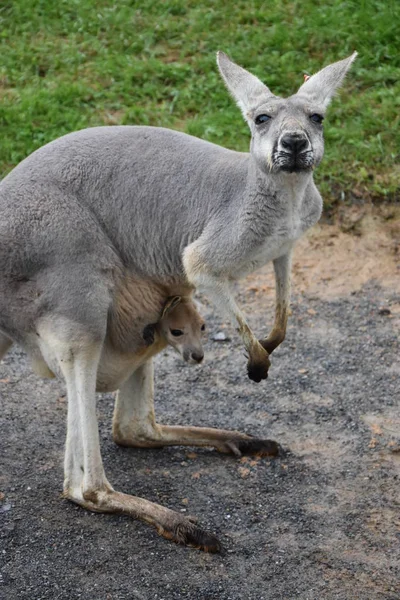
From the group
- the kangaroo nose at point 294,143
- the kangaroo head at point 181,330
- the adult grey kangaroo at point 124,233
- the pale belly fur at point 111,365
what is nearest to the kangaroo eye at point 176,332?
the kangaroo head at point 181,330

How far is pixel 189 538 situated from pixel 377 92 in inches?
173

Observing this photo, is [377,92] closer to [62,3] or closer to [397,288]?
[397,288]

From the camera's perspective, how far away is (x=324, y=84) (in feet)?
15.0

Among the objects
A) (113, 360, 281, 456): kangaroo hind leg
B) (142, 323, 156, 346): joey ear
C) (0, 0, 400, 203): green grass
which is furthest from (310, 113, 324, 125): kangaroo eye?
(0, 0, 400, 203): green grass

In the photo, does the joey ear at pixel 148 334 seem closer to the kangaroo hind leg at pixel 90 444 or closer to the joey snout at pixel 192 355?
the joey snout at pixel 192 355

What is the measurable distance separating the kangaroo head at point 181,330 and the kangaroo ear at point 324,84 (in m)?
1.20

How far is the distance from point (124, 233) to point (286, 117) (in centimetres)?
97

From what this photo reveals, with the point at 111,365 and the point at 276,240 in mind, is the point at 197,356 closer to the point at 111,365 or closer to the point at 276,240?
the point at 111,365

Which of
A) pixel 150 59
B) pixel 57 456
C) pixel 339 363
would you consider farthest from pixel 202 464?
pixel 150 59

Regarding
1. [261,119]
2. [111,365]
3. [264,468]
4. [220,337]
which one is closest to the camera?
[261,119]

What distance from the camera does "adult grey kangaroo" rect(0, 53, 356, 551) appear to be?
461 centimetres

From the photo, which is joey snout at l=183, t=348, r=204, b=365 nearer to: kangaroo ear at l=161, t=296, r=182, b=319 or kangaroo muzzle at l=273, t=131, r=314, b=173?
kangaroo ear at l=161, t=296, r=182, b=319

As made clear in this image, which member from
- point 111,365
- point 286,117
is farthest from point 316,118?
point 111,365

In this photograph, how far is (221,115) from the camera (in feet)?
25.7
